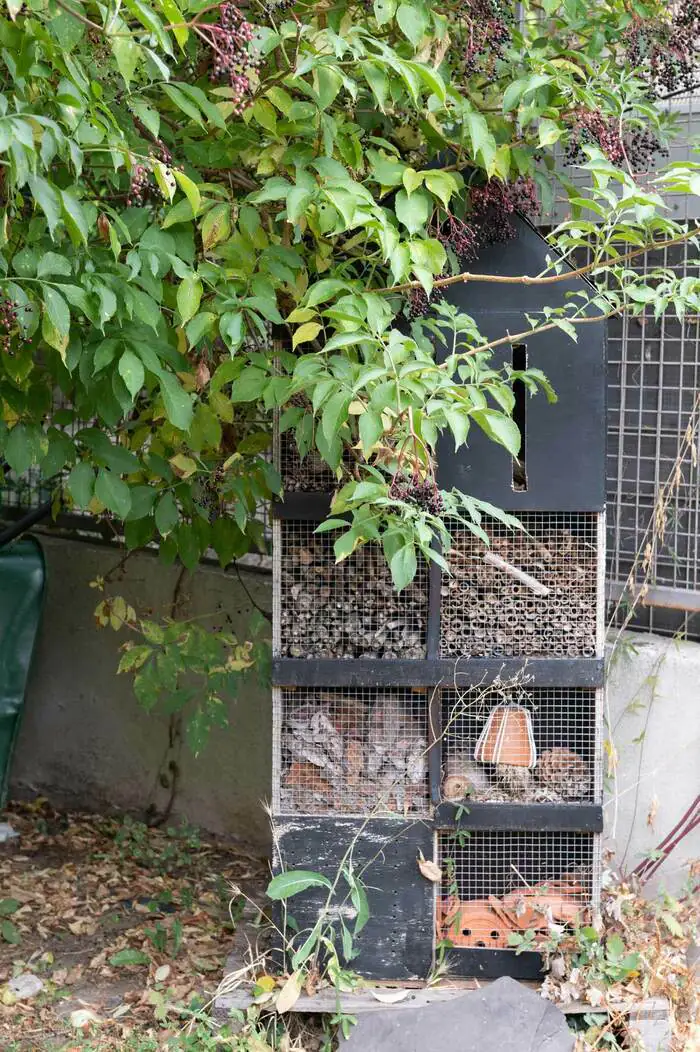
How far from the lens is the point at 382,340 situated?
2.71m

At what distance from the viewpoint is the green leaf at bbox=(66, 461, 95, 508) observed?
3035 mm

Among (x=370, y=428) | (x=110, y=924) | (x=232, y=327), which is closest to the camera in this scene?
(x=370, y=428)

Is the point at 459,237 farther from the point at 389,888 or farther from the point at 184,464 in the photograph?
the point at 389,888

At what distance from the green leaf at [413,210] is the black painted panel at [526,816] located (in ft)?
5.44

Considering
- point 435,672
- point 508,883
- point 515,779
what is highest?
point 435,672

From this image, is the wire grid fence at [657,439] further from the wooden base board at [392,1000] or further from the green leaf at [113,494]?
the green leaf at [113,494]

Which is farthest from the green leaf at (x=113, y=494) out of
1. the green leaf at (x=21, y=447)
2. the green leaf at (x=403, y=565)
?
the green leaf at (x=403, y=565)

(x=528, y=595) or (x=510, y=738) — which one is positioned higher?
(x=528, y=595)

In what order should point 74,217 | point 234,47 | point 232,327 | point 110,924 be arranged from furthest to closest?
point 110,924, point 232,327, point 234,47, point 74,217

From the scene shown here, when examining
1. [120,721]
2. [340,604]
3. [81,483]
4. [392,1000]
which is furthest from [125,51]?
[120,721]

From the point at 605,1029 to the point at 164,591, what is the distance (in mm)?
2713

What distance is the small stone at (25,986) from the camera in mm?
3799

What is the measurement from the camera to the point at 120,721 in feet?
17.3

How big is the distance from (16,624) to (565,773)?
270 centimetres
